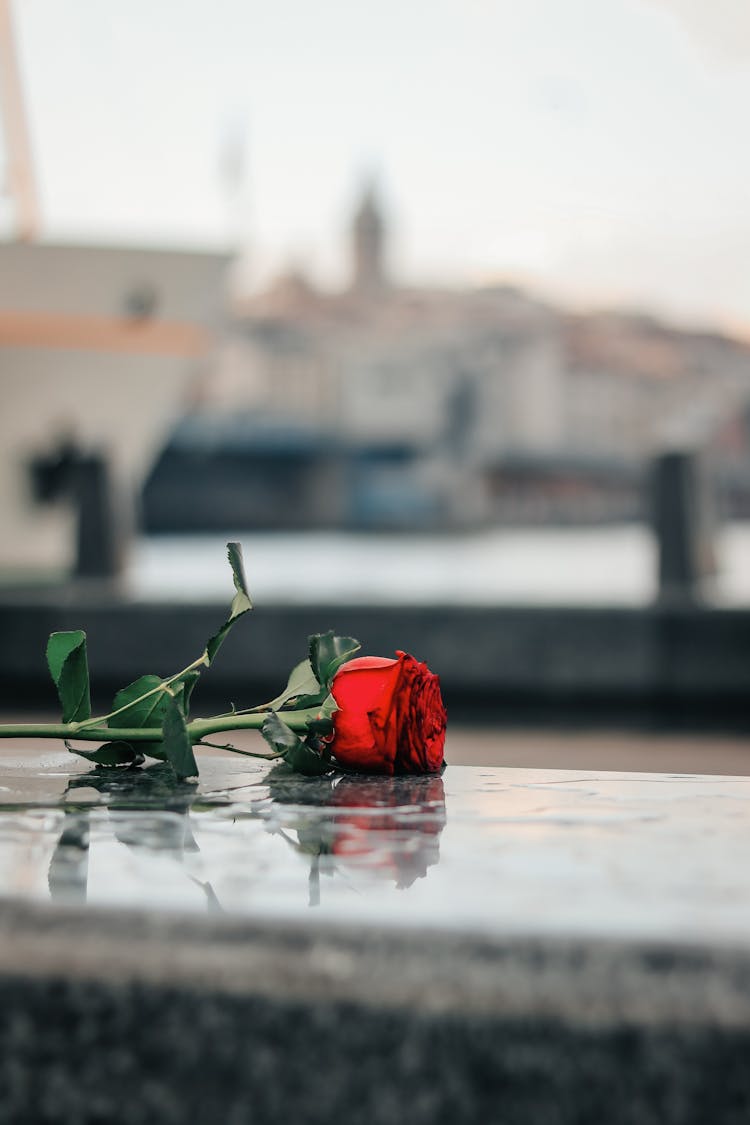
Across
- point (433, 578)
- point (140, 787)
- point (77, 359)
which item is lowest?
point (433, 578)

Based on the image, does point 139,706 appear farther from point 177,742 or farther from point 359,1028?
point 359,1028

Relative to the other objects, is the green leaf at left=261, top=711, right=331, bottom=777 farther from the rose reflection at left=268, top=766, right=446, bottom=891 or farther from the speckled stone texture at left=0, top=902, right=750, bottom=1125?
the speckled stone texture at left=0, top=902, right=750, bottom=1125

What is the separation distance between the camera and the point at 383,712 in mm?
916

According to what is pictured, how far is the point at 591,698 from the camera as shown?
5766 millimetres

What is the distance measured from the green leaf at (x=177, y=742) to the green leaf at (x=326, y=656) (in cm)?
10

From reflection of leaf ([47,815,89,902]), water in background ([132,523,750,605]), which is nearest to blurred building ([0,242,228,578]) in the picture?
water in background ([132,523,750,605])

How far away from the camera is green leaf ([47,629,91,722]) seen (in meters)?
0.92

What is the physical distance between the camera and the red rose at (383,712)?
92 centimetres

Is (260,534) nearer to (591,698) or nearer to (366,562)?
(366,562)

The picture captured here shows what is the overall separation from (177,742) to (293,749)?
0.09 m

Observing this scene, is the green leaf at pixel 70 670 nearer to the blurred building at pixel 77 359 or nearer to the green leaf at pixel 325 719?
the green leaf at pixel 325 719

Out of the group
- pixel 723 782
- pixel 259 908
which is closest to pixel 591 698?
pixel 723 782

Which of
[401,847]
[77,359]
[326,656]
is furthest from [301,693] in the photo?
[77,359]

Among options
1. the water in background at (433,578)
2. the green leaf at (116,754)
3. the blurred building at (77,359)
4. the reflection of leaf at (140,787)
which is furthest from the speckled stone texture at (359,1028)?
the blurred building at (77,359)
